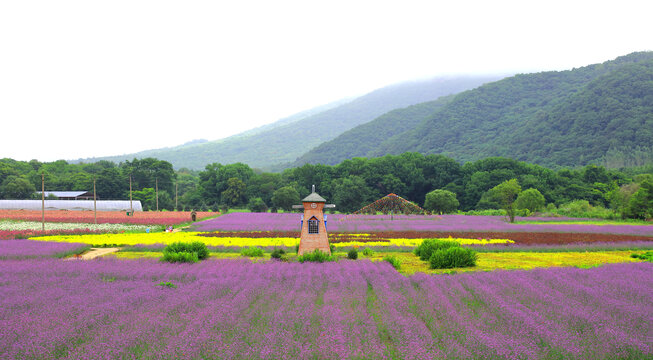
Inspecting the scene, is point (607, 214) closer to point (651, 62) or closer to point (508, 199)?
point (508, 199)

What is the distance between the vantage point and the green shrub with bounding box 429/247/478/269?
17.1 m

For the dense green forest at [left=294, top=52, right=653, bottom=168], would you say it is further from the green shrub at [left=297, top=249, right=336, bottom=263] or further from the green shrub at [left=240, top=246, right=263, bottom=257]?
the green shrub at [left=240, top=246, right=263, bottom=257]

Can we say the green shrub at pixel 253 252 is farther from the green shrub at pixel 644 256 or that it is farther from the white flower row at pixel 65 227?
the white flower row at pixel 65 227

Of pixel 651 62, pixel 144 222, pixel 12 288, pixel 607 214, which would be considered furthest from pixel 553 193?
pixel 651 62

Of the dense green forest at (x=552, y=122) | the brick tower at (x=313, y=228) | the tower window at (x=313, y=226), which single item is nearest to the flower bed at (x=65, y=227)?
the brick tower at (x=313, y=228)

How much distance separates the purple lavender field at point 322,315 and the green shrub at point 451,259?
12.7 ft

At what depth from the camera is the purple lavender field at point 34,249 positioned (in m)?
18.1

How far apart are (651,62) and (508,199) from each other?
135m

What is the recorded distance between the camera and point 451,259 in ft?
56.9

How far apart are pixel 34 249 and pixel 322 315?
714 inches

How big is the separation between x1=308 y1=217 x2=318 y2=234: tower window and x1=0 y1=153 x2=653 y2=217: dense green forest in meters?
50.4

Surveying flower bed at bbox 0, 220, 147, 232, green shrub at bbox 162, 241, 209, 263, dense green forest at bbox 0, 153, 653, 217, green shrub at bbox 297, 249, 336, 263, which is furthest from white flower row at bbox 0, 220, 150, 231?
dense green forest at bbox 0, 153, 653, 217

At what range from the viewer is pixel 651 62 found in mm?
135250

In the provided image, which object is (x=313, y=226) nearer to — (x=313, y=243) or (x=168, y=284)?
(x=313, y=243)
